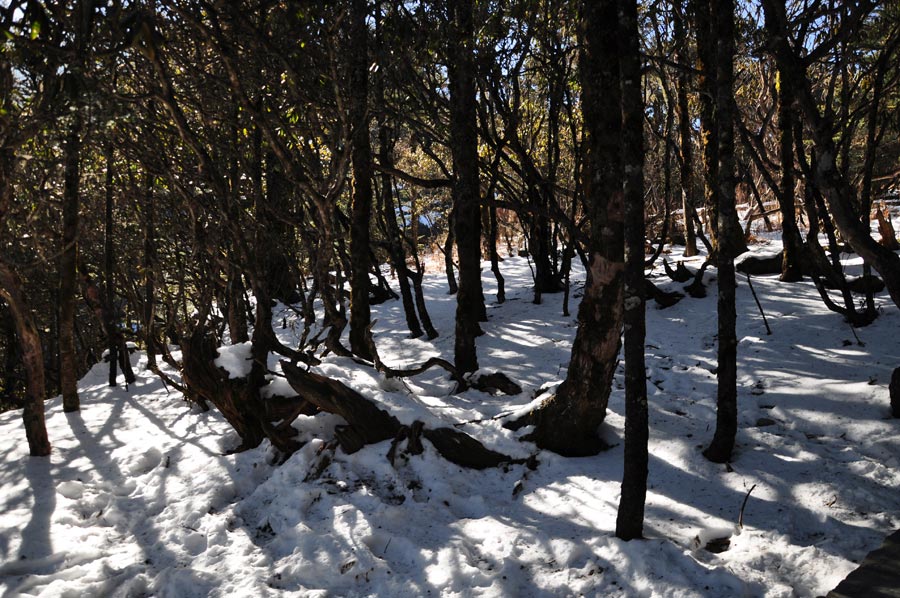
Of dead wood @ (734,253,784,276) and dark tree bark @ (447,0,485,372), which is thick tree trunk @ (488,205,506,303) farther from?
dead wood @ (734,253,784,276)

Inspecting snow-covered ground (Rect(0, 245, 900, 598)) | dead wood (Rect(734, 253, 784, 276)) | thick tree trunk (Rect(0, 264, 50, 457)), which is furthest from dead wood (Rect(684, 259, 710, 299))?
thick tree trunk (Rect(0, 264, 50, 457))

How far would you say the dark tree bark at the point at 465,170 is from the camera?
8.20 metres

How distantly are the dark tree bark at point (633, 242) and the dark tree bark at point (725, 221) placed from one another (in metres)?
1.38

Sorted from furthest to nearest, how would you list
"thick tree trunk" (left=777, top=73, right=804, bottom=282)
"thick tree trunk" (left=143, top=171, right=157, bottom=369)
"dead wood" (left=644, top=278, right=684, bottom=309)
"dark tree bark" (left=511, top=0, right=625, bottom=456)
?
"dead wood" (left=644, top=278, right=684, bottom=309) → "thick tree trunk" (left=143, top=171, right=157, bottom=369) → "thick tree trunk" (left=777, top=73, right=804, bottom=282) → "dark tree bark" (left=511, top=0, right=625, bottom=456)

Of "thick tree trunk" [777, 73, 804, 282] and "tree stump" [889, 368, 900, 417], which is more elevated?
"thick tree trunk" [777, 73, 804, 282]

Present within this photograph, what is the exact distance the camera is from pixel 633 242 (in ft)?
12.8

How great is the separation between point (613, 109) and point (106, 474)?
5694 mm

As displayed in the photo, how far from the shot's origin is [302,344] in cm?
718

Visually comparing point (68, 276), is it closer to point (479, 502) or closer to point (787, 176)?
point (479, 502)

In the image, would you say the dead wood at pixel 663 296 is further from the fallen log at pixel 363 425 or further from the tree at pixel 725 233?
the fallen log at pixel 363 425

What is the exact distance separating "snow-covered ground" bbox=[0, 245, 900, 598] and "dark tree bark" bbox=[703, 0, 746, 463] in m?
0.45

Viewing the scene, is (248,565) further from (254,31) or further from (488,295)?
(488,295)

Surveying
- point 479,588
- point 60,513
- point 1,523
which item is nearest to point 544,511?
point 479,588

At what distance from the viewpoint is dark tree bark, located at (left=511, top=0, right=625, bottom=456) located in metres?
4.58
